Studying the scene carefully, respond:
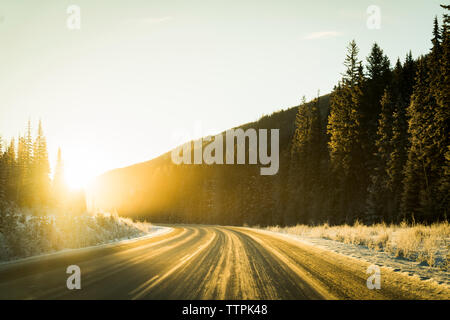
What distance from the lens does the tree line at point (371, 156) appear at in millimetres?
25781

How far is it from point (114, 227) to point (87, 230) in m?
4.00

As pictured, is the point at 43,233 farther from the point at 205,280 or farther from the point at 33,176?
the point at 33,176

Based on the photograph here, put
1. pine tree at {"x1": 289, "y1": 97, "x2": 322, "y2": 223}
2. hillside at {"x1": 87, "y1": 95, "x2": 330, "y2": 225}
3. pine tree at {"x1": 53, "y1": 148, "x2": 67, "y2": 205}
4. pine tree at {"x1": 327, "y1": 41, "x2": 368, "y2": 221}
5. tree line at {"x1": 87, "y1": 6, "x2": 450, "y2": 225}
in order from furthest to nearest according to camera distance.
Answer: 1. hillside at {"x1": 87, "y1": 95, "x2": 330, "y2": 225}
2. pine tree at {"x1": 53, "y1": 148, "x2": 67, "y2": 205}
3. pine tree at {"x1": 289, "y1": 97, "x2": 322, "y2": 223}
4. pine tree at {"x1": 327, "y1": 41, "x2": 368, "y2": 221}
5. tree line at {"x1": 87, "y1": 6, "x2": 450, "y2": 225}

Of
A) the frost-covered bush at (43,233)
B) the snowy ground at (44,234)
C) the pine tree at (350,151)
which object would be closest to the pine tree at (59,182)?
the frost-covered bush at (43,233)

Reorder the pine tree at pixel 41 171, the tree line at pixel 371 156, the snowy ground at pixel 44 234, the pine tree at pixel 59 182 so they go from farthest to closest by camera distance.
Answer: the pine tree at pixel 59 182
the pine tree at pixel 41 171
the tree line at pixel 371 156
the snowy ground at pixel 44 234

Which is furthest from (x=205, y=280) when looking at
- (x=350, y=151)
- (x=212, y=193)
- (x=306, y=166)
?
(x=212, y=193)

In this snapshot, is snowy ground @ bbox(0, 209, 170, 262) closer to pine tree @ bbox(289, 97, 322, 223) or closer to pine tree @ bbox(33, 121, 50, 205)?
pine tree @ bbox(289, 97, 322, 223)

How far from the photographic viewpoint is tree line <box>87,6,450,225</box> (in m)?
25.8

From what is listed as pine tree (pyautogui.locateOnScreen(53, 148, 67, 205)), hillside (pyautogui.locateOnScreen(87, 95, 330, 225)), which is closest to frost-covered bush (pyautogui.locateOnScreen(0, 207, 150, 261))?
hillside (pyautogui.locateOnScreen(87, 95, 330, 225))

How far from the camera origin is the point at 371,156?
3534 cm

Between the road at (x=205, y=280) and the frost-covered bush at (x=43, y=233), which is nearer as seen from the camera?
the road at (x=205, y=280)

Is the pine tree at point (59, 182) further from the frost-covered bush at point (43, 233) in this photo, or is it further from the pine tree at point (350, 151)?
the pine tree at point (350, 151)
